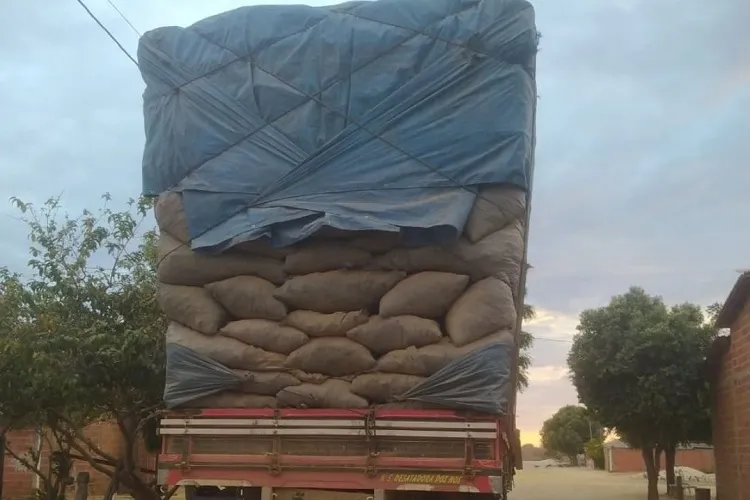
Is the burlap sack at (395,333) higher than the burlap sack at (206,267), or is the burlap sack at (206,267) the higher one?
the burlap sack at (206,267)

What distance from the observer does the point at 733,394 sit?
1248cm

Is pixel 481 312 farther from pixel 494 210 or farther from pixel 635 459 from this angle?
pixel 635 459

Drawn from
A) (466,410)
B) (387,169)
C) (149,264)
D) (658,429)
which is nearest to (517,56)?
(387,169)

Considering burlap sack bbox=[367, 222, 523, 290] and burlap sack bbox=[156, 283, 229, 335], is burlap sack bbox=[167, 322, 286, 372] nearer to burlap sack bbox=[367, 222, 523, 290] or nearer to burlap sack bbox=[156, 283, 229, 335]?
burlap sack bbox=[156, 283, 229, 335]

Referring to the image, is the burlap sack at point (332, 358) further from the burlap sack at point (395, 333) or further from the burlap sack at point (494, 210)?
the burlap sack at point (494, 210)

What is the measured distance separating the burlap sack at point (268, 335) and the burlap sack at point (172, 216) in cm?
81

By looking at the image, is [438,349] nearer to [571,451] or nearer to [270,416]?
[270,416]

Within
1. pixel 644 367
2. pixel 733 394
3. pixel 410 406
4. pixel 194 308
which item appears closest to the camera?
pixel 410 406

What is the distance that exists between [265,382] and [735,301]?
8.23 m

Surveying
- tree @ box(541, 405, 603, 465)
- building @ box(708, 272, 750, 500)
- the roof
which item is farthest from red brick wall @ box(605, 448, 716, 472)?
the roof

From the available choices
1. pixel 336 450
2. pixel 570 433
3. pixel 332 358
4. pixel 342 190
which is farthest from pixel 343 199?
pixel 570 433

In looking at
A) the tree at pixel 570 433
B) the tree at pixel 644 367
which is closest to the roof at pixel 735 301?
the tree at pixel 644 367

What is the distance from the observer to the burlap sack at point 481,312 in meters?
5.48

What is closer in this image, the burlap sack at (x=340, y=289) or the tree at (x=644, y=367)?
the burlap sack at (x=340, y=289)
